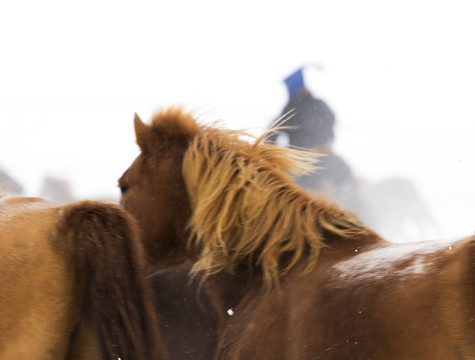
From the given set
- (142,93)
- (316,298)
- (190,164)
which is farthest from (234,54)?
(316,298)

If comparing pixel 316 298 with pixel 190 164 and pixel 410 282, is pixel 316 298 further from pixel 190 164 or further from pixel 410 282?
pixel 190 164

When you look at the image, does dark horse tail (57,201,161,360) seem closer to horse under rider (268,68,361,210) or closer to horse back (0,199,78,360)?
horse back (0,199,78,360)

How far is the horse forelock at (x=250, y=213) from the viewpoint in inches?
71.2

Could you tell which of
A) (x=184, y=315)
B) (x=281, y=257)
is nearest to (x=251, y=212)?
(x=281, y=257)

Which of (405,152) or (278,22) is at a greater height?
(278,22)

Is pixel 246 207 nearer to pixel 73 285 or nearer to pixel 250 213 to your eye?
pixel 250 213

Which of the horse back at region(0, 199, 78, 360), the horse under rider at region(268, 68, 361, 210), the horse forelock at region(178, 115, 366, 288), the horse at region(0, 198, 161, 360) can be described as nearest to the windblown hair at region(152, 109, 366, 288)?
the horse forelock at region(178, 115, 366, 288)

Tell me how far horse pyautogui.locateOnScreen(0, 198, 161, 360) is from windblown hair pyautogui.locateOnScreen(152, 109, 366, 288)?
1.36 ft

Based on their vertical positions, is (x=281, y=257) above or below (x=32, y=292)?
below

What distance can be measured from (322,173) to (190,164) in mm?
1811

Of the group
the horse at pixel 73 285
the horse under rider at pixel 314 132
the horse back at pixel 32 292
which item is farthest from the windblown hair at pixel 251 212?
the horse under rider at pixel 314 132

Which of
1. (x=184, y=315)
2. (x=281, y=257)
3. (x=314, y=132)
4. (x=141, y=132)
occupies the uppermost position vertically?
(x=141, y=132)

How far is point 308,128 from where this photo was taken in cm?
363

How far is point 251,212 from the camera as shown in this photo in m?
1.86
